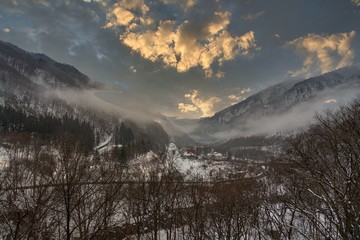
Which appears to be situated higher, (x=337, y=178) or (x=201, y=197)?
(x=337, y=178)

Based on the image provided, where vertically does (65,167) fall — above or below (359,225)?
above

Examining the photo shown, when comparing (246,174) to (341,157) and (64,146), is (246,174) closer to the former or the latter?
(341,157)

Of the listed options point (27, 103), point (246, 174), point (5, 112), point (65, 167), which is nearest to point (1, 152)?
point (5, 112)

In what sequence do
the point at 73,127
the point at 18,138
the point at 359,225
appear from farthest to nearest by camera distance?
the point at 73,127 < the point at 18,138 < the point at 359,225

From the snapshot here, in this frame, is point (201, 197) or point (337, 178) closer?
point (337, 178)

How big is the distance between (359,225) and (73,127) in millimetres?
156249

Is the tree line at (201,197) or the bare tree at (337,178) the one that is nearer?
the bare tree at (337,178)

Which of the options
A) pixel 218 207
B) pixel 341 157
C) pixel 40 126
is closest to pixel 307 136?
pixel 341 157

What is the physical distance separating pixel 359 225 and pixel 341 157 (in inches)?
327

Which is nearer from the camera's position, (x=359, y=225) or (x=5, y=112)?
(x=359, y=225)

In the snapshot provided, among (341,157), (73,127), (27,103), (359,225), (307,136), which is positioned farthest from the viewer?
(27,103)

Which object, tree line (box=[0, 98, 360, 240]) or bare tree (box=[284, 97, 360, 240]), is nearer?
bare tree (box=[284, 97, 360, 240])

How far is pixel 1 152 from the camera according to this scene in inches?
3091

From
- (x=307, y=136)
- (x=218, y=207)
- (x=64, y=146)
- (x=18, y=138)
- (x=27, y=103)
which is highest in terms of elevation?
(x=27, y=103)
